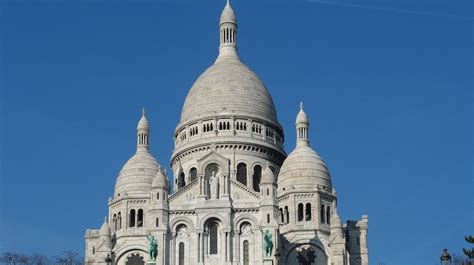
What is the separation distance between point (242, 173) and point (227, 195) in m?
11.7

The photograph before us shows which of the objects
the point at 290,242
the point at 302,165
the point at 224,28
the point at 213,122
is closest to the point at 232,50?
the point at 224,28

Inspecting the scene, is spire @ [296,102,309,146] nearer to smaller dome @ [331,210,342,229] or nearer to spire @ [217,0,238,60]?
smaller dome @ [331,210,342,229]

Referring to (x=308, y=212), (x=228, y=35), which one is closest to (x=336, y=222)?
(x=308, y=212)

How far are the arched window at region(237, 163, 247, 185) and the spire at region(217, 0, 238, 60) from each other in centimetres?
1425

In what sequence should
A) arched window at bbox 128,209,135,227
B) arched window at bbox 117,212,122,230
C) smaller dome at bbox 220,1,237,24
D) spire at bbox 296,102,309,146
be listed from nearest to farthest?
arched window at bbox 128,209,135,227 < arched window at bbox 117,212,122,230 < spire at bbox 296,102,309,146 < smaller dome at bbox 220,1,237,24

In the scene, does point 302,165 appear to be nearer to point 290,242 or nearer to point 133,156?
point 290,242

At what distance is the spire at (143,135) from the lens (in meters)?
98.8

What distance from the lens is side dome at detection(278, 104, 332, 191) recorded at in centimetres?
9075

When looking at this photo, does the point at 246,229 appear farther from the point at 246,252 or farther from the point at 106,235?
the point at 106,235

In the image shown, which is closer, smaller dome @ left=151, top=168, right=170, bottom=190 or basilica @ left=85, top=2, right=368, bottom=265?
basilica @ left=85, top=2, right=368, bottom=265

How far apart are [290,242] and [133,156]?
18020 millimetres

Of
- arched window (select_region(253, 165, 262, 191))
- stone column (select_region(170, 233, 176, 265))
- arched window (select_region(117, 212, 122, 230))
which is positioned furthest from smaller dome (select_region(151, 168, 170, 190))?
arched window (select_region(253, 165, 262, 191))

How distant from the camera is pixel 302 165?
301ft

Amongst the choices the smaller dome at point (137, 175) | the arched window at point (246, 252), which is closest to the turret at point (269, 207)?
the arched window at point (246, 252)
